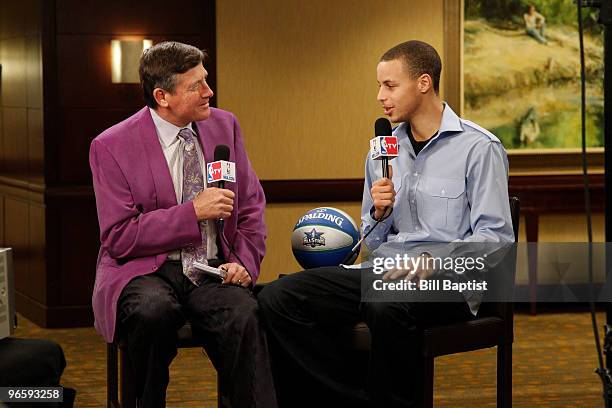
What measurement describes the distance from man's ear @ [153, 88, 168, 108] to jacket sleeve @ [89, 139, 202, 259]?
0.30 meters

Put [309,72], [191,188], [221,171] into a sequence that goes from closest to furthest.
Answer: [221,171], [191,188], [309,72]

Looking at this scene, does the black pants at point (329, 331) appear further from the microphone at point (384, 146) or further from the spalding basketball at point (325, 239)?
the microphone at point (384, 146)

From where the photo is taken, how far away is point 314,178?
792 centimetres

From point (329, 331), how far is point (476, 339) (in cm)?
59

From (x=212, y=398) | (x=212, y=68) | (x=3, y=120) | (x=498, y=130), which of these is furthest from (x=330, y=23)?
(x=212, y=398)

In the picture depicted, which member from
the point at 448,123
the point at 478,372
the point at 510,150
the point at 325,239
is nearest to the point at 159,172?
the point at 325,239

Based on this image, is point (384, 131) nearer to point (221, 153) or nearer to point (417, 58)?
point (417, 58)

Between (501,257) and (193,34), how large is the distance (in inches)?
159

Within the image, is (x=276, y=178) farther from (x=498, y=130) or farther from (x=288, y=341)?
(x=288, y=341)

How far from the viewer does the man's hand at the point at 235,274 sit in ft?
14.0

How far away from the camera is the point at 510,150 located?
8.20m

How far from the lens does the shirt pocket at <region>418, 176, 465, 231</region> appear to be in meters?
4.24

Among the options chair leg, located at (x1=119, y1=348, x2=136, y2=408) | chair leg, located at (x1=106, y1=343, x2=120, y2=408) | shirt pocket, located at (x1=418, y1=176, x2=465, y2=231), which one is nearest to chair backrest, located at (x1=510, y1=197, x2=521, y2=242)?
shirt pocket, located at (x1=418, y1=176, x2=465, y2=231)

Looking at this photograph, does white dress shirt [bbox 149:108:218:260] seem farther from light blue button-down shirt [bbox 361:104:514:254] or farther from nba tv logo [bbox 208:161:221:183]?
light blue button-down shirt [bbox 361:104:514:254]
